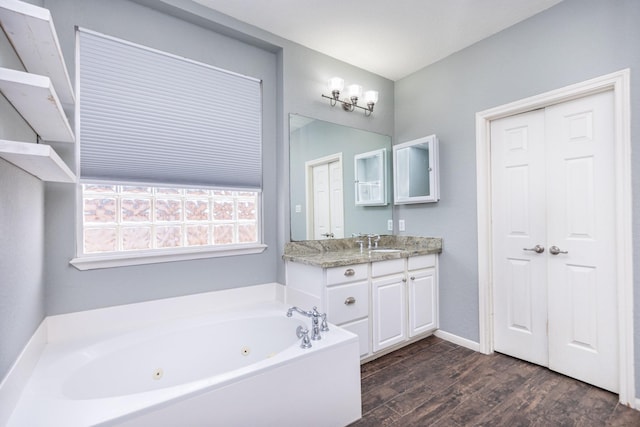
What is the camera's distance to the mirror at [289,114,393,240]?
2654mm

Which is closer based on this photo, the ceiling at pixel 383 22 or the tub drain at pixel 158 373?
the tub drain at pixel 158 373

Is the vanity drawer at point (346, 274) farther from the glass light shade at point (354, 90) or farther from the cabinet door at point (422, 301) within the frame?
the glass light shade at point (354, 90)

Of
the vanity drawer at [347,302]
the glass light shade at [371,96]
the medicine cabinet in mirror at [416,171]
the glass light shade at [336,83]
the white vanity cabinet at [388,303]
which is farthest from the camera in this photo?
the glass light shade at [371,96]

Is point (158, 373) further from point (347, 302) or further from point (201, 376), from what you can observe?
point (347, 302)

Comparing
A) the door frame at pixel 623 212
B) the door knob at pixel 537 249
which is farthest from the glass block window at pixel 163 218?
the door frame at pixel 623 212

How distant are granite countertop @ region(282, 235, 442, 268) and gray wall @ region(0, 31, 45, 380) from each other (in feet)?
5.00

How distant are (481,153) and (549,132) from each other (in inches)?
18.9

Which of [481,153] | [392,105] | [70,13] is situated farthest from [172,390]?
[392,105]

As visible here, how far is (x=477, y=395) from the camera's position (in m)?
1.96

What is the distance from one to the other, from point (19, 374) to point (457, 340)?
2933 millimetres

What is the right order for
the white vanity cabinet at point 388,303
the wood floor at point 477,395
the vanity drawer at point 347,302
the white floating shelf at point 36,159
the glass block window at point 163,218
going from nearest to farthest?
1. the white floating shelf at point 36,159
2. the wood floor at point 477,395
3. the glass block window at point 163,218
4. the vanity drawer at point 347,302
5. the white vanity cabinet at point 388,303

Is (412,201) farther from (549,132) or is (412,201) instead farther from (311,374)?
(311,374)

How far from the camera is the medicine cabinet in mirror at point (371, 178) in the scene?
3.09 metres

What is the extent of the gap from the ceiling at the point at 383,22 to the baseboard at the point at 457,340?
261 cm
